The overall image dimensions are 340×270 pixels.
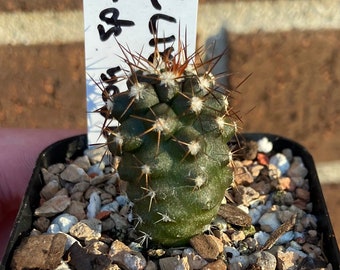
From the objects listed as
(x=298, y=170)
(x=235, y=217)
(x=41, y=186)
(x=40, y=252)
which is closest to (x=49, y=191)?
(x=41, y=186)

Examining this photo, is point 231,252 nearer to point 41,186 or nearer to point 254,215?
point 254,215

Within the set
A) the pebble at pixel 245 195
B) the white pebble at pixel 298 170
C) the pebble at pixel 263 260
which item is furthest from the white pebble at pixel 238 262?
the white pebble at pixel 298 170

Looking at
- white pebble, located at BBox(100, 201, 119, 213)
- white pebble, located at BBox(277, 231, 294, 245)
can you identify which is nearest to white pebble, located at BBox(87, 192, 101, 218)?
white pebble, located at BBox(100, 201, 119, 213)

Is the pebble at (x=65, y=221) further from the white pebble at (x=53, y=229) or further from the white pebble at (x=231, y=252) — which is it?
the white pebble at (x=231, y=252)

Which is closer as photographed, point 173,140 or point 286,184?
point 173,140

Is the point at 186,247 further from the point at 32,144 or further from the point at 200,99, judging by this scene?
the point at 32,144

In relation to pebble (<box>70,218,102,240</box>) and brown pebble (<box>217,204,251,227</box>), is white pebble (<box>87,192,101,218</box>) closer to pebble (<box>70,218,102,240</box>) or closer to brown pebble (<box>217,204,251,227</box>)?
pebble (<box>70,218,102,240</box>)
